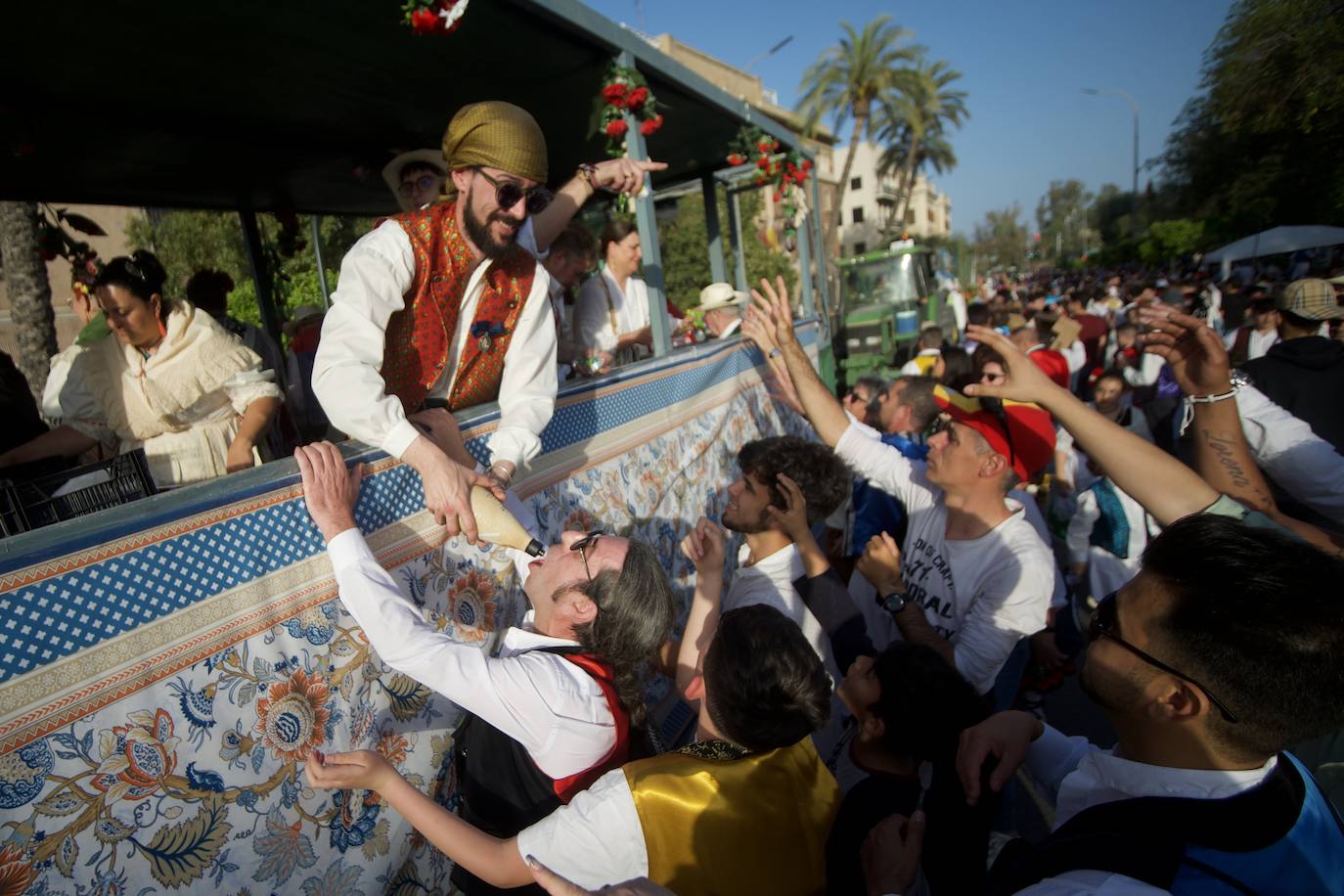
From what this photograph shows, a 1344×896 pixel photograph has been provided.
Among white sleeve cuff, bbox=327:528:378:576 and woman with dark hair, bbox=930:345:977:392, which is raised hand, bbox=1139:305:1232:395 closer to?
white sleeve cuff, bbox=327:528:378:576

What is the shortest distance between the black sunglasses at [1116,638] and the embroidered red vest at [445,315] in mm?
1839

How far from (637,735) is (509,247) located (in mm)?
1540

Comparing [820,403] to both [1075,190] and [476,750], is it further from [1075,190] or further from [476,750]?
[1075,190]

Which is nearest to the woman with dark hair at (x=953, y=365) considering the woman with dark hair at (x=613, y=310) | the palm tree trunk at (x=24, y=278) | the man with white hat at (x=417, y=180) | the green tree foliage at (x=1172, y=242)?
the woman with dark hair at (x=613, y=310)

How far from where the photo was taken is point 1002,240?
274 feet

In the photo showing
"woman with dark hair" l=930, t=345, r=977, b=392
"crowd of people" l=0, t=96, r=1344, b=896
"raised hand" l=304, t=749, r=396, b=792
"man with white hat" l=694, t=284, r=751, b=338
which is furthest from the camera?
"man with white hat" l=694, t=284, r=751, b=338

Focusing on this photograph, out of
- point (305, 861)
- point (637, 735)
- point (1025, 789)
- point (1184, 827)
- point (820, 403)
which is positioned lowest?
point (1025, 789)

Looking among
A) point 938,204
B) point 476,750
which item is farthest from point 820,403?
point 938,204

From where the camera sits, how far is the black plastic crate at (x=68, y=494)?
4.96 feet

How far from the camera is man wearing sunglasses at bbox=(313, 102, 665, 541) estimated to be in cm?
171

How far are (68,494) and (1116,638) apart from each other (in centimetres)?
232

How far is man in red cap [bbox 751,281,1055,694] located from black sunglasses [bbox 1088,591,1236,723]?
3.67ft

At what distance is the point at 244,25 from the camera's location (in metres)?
2.78

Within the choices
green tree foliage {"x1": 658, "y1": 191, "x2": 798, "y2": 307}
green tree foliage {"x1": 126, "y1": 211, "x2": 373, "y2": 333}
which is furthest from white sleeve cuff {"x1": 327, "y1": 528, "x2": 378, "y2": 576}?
green tree foliage {"x1": 658, "y1": 191, "x2": 798, "y2": 307}
